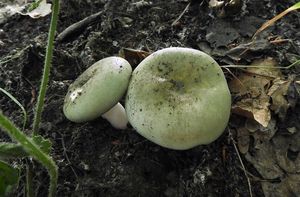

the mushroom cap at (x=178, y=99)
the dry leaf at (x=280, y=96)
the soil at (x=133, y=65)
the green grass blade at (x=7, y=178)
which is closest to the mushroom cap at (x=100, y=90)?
the mushroom cap at (x=178, y=99)

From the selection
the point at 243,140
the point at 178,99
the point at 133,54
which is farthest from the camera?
the point at 133,54

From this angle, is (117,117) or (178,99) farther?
(117,117)

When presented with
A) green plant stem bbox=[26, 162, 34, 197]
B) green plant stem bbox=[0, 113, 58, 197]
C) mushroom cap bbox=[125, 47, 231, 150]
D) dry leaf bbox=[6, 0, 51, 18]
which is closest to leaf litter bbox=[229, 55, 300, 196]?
mushroom cap bbox=[125, 47, 231, 150]

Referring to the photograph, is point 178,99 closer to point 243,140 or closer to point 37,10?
point 243,140

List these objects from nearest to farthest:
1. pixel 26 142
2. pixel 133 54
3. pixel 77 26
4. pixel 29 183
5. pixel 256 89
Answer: pixel 26 142
pixel 29 183
pixel 256 89
pixel 133 54
pixel 77 26

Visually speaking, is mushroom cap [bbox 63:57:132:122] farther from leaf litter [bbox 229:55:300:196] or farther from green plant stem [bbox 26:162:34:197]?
leaf litter [bbox 229:55:300:196]

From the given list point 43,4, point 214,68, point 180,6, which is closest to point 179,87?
point 214,68

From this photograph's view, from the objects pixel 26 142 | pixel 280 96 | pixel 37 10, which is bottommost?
pixel 280 96

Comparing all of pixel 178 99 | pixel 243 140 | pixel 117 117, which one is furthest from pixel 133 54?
pixel 243 140
